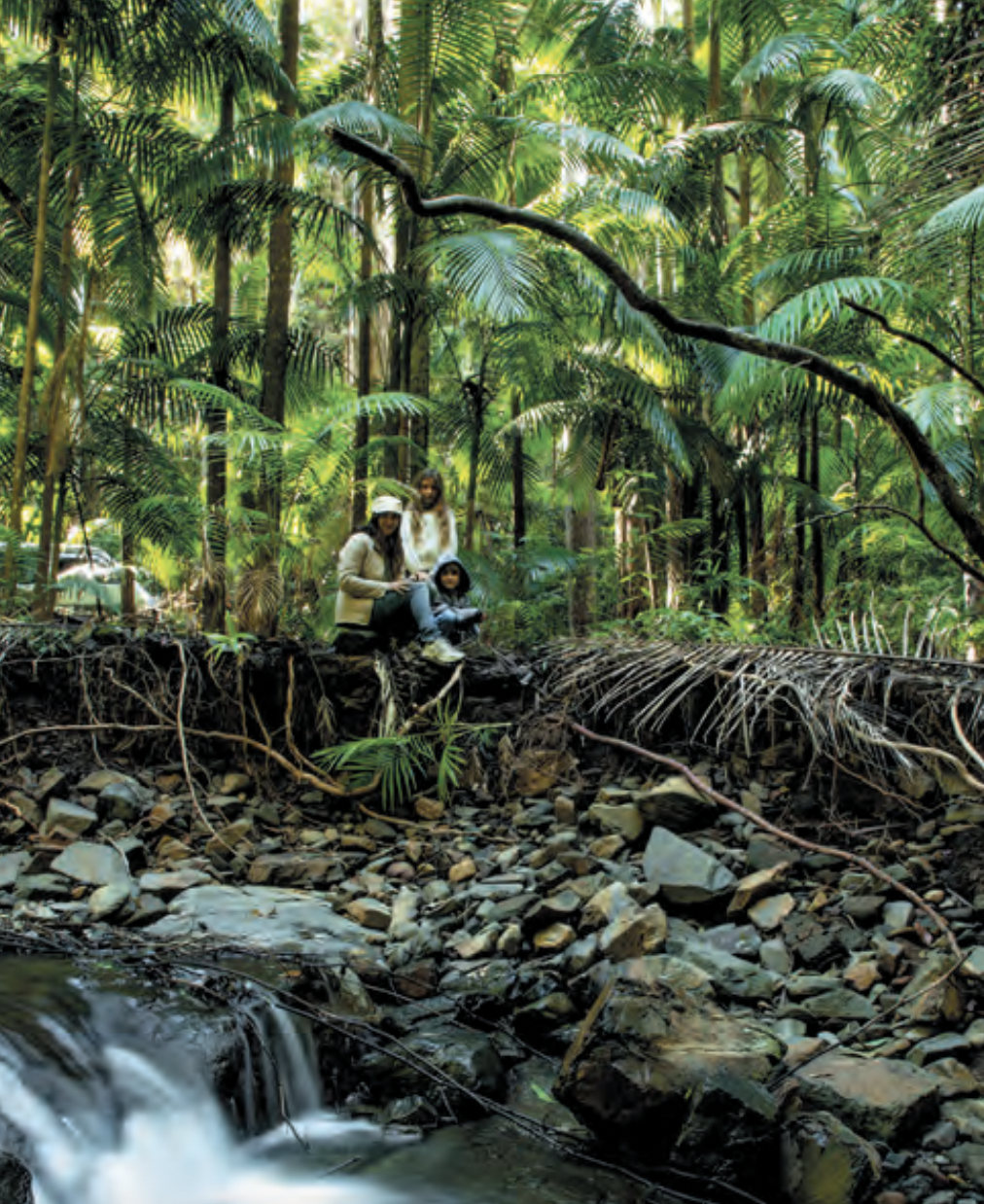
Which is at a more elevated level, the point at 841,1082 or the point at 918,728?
the point at 918,728

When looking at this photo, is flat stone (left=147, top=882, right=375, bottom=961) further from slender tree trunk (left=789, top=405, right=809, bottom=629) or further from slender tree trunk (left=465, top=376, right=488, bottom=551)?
slender tree trunk (left=465, top=376, right=488, bottom=551)

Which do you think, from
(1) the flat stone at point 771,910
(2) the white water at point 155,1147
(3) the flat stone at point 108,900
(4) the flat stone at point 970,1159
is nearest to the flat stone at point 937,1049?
(4) the flat stone at point 970,1159

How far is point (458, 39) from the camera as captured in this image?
30.4 ft

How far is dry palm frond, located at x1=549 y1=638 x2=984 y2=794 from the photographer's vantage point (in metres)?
4.87

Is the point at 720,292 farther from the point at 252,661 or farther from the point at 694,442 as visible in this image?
the point at 252,661

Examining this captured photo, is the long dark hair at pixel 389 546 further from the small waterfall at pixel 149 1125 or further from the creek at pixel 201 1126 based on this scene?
the small waterfall at pixel 149 1125

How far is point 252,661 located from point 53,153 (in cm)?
487

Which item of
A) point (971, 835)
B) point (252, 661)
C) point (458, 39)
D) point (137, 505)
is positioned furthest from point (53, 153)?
point (971, 835)

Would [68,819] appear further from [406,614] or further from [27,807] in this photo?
[406,614]

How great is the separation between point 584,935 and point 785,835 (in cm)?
107

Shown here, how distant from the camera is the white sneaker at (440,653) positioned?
6457 millimetres

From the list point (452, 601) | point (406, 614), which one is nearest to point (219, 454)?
point (452, 601)

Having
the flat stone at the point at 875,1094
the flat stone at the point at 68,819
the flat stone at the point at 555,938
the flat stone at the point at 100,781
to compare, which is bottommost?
the flat stone at the point at 875,1094

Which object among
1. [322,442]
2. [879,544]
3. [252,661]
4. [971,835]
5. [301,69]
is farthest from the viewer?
[301,69]
